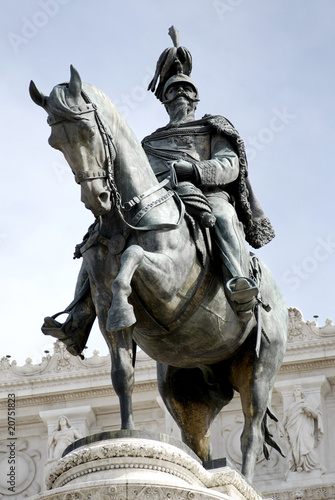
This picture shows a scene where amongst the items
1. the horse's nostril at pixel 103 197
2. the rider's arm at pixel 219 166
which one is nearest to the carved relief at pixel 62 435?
the rider's arm at pixel 219 166

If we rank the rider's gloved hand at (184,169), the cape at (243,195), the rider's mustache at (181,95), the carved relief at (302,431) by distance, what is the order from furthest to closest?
the carved relief at (302,431), the rider's mustache at (181,95), the cape at (243,195), the rider's gloved hand at (184,169)

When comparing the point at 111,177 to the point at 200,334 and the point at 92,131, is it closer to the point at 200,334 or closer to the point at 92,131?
the point at 92,131

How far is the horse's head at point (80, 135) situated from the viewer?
23.4 ft

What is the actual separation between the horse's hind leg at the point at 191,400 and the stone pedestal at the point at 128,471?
1619 millimetres

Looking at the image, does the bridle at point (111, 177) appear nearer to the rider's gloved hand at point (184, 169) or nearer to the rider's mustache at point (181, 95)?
the rider's gloved hand at point (184, 169)

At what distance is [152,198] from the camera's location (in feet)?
24.8

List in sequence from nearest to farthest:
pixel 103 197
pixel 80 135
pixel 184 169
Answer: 1. pixel 80 135
2. pixel 103 197
3. pixel 184 169

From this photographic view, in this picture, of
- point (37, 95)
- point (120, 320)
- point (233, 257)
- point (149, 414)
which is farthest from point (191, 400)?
point (149, 414)

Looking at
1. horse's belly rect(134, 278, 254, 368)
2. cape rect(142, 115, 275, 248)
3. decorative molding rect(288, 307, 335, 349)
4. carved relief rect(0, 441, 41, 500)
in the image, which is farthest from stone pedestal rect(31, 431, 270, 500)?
carved relief rect(0, 441, 41, 500)

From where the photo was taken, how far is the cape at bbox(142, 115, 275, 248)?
8523 mm

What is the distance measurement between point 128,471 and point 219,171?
247 centimetres

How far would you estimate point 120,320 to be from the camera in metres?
6.92

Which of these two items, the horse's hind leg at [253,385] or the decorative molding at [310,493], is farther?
the decorative molding at [310,493]

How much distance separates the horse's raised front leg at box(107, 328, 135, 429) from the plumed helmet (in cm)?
235
